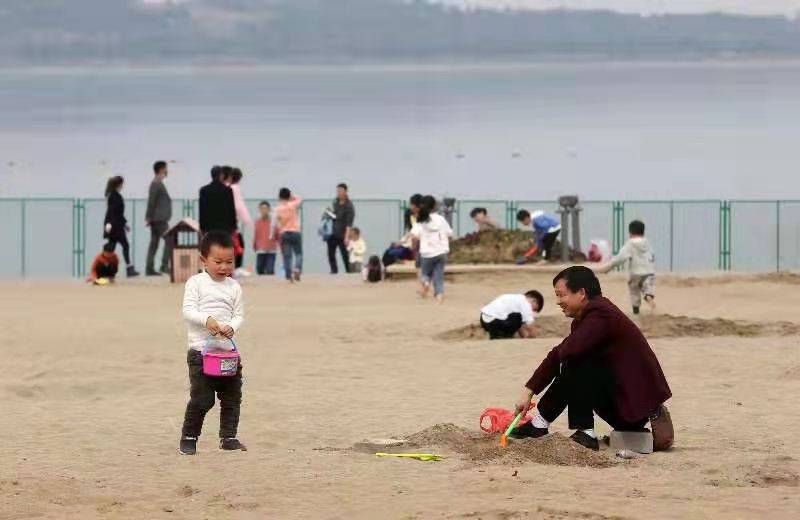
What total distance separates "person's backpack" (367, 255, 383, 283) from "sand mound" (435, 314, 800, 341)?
791 cm

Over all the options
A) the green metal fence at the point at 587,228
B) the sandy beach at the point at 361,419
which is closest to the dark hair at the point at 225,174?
the sandy beach at the point at 361,419

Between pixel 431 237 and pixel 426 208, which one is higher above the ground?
pixel 426 208

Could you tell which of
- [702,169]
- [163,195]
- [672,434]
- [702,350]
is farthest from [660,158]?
[672,434]

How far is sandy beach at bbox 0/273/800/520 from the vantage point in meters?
10.2

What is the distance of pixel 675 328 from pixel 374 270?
903 cm

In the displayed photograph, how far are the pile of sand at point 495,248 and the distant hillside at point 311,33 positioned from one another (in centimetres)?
13787

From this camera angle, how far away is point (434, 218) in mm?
23969

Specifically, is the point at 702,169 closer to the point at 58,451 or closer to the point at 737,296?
the point at 737,296

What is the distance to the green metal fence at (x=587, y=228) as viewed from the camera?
37656 mm

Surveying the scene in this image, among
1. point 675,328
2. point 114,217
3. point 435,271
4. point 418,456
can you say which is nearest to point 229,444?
point 418,456

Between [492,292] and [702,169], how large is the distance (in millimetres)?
69841

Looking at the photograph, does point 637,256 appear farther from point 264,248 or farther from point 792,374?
point 264,248

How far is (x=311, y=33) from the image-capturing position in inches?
7608

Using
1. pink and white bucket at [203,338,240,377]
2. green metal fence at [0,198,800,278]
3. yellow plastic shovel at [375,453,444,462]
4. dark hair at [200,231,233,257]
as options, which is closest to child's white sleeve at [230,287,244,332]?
pink and white bucket at [203,338,240,377]
